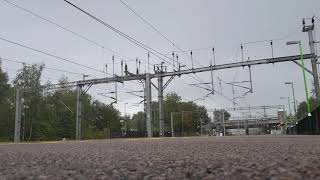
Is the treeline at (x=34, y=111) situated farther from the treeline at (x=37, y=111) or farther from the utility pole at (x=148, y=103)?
the utility pole at (x=148, y=103)

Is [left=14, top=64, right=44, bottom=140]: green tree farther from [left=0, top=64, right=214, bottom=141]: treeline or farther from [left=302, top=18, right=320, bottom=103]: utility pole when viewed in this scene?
[left=302, top=18, right=320, bottom=103]: utility pole

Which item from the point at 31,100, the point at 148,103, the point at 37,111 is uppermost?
the point at 31,100

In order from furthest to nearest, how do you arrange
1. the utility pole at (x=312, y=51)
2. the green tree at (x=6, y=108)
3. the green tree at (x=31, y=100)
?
the green tree at (x=31, y=100), the green tree at (x=6, y=108), the utility pole at (x=312, y=51)

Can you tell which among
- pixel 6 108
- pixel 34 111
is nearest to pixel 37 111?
pixel 34 111

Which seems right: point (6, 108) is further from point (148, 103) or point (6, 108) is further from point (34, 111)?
point (148, 103)

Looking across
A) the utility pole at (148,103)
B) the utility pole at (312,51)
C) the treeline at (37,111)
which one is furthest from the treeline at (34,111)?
the utility pole at (312,51)

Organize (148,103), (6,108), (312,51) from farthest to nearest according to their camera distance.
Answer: (6,108) → (148,103) → (312,51)

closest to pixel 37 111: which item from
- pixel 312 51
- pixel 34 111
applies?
pixel 34 111

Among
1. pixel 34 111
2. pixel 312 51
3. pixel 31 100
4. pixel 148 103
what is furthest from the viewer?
pixel 34 111

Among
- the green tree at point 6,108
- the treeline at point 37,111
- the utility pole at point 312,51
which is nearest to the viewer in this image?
the utility pole at point 312,51

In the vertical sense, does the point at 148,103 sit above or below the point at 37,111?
below

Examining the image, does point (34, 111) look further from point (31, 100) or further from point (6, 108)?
point (6, 108)

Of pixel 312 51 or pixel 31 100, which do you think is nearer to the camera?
pixel 312 51

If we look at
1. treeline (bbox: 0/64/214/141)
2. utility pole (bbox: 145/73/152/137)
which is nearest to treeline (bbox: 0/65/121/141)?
treeline (bbox: 0/64/214/141)
